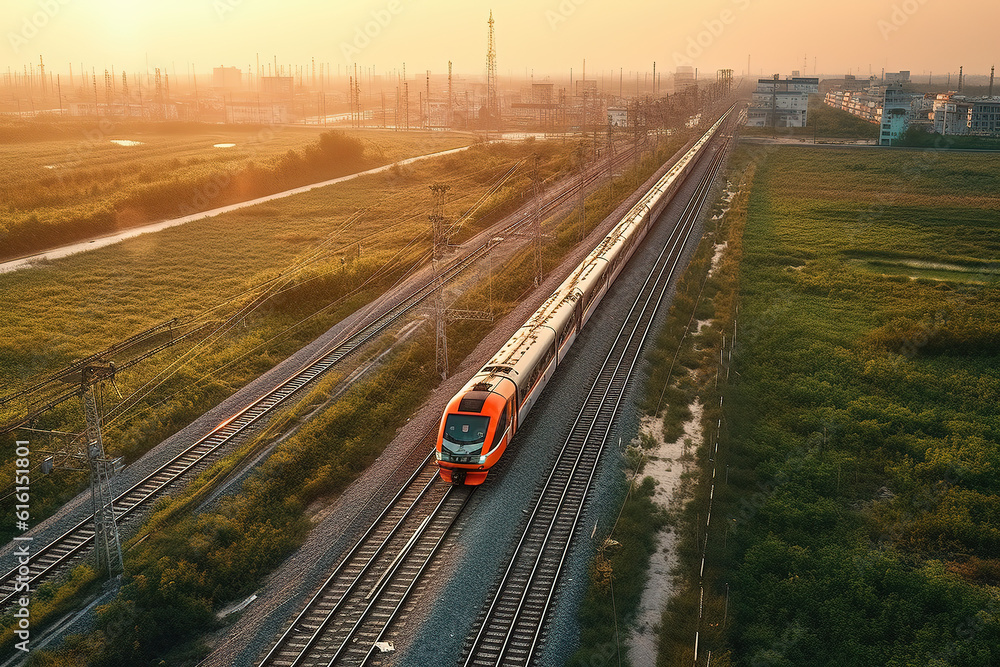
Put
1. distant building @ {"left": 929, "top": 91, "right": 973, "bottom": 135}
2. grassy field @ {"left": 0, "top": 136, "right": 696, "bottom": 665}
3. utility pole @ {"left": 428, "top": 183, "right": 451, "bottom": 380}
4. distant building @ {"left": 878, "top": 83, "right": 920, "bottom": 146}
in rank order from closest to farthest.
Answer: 1. grassy field @ {"left": 0, "top": 136, "right": 696, "bottom": 665}
2. utility pole @ {"left": 428, "top": 183, "right": 451, "bottom": 380}
3. distant building @ {"left": 878, "top": 83, "right": 920, "bottom": 146}
4. distant building @ {"left": 929, "top": 91, "right": 973, "bottom": 135}

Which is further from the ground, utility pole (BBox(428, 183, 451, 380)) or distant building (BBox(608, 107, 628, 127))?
distant building (BBox(608, 107, 628, 127))

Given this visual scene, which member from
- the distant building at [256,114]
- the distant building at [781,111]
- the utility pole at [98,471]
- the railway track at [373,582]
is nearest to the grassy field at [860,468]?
the railway track at [373,582]

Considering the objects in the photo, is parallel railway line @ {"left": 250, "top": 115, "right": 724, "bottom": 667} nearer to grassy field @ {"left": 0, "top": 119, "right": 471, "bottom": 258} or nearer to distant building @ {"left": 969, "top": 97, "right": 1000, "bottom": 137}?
grassy field @ {"left": 0, "top": 119, "right": 471, "bottom": 258}

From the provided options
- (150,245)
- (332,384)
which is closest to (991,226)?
(332,384)

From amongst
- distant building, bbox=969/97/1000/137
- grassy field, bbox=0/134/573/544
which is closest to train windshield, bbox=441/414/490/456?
grassy field, bbox=0/134/573/544

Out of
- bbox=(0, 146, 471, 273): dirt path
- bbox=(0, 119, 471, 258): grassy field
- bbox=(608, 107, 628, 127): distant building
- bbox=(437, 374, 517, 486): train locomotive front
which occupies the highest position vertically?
bbox=(608, 107, 628, 127): distant building

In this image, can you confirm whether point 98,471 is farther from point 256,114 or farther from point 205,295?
point 256,114

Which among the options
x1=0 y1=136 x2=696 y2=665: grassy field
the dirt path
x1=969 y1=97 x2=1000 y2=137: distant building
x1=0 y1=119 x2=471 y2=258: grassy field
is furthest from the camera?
x1=969 y1=97 x2=1000 y2=137: distant building

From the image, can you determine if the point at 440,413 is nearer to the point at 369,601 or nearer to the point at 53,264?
the point at 369,601

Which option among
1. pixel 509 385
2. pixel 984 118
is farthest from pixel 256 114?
pixel 509 385
